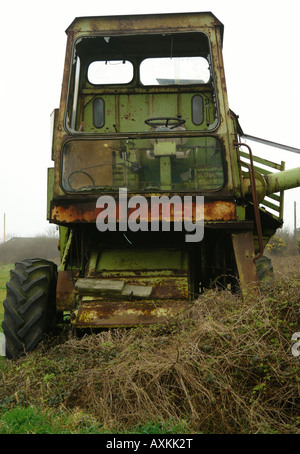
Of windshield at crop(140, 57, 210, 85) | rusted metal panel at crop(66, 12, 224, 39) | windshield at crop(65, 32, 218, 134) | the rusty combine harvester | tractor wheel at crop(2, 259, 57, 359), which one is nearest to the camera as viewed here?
tractor wheel at crop(2, 259, 57, 359)

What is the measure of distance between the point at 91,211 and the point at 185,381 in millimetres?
2236

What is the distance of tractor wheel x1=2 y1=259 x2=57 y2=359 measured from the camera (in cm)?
473

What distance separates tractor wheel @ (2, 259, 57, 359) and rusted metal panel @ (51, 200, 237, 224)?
660 mm

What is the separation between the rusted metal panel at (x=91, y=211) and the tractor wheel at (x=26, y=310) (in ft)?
2.17

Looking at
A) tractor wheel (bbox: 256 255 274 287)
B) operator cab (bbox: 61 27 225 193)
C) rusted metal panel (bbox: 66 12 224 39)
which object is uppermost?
rusted metal panel (bbox: 66 12 224 39)

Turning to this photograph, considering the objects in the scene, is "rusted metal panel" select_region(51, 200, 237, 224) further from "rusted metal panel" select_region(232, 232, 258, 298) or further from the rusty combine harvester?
"rusted metal panel" select_region(232, 232, 258, 298)

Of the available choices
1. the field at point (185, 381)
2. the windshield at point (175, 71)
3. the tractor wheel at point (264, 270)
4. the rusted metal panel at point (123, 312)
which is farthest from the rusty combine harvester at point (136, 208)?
the tractor wheel at point (264, 270)

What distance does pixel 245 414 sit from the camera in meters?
3.03

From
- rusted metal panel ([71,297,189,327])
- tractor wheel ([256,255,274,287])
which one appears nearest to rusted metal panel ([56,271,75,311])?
rusted metal panel ([71,297,189,327])

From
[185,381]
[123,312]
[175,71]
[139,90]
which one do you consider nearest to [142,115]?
[139,90]
